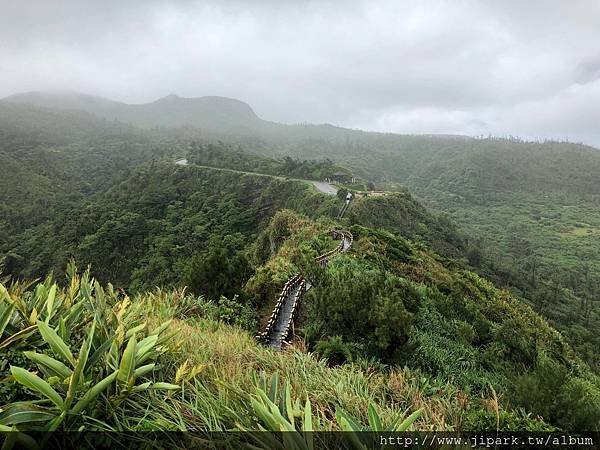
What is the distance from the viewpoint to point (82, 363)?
240cm

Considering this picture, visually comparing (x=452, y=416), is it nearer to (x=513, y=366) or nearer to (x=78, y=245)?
(x=513, y=366)

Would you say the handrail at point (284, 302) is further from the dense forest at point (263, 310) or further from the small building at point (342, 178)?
the small building at point (342, 178)

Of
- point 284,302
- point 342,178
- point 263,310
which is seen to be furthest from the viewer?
point 342,178

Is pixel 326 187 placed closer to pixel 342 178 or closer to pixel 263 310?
pixel 342 178

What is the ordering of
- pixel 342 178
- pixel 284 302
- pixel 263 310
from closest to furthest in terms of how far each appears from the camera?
pixel 263 310, pixel 284 302, pixel 342 178

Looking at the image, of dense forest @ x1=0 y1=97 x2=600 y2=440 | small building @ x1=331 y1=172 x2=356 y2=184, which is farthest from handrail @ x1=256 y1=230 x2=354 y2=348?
small building @ x1=331 y1=172 x2=356 y2=184

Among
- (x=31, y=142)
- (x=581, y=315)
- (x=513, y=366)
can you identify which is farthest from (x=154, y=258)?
(x=31, y=142)

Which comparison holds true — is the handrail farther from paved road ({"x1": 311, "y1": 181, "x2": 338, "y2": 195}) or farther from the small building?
the small building

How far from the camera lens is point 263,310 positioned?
35.3 ft

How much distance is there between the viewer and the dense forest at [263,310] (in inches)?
106

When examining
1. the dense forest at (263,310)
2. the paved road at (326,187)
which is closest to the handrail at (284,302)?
the dense forest at (263,310)

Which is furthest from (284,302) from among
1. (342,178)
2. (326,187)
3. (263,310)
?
(342,178)

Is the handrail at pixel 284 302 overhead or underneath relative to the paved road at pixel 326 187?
underneath

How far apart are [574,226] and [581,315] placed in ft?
228
